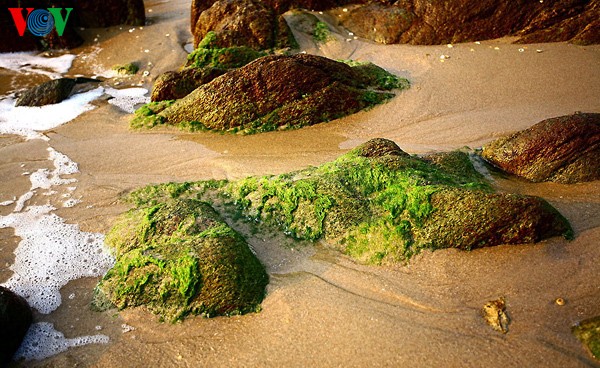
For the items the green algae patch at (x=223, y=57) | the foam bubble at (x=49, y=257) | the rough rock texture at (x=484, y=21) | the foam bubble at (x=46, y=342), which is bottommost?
the foam bubble at (x=46, y=342)

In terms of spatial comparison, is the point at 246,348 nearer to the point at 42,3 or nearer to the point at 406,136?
the point at 406,136

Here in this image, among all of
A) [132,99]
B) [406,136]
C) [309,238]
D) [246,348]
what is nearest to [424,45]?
[406,136]

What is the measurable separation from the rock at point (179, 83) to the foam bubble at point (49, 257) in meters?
2.88

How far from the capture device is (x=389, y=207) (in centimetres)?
425

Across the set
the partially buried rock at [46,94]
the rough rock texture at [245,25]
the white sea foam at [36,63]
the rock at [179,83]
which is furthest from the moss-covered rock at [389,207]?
the white sea foam at [36,63]

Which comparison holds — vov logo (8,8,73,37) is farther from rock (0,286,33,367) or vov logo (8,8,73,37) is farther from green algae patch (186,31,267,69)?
rock (0,286,33,367)

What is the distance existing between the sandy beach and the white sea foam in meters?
2.45

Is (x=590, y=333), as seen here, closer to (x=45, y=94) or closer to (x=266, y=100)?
(x=266, y=100)

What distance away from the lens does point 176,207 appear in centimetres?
440

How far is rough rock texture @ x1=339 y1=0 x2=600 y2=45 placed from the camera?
870cm

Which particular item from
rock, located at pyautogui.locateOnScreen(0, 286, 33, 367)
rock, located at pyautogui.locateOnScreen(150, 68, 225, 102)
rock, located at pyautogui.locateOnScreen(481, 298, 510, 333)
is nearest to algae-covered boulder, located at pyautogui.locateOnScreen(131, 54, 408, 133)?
rock, located at pyautogui.locateOnScreen(150, 68, 225, 102)

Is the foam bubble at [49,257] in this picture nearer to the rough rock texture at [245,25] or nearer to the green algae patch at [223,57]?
the green algae patch at [223,57]

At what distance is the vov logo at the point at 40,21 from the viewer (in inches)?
387

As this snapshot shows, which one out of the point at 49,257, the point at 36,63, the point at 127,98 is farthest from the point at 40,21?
the point at 49,257
